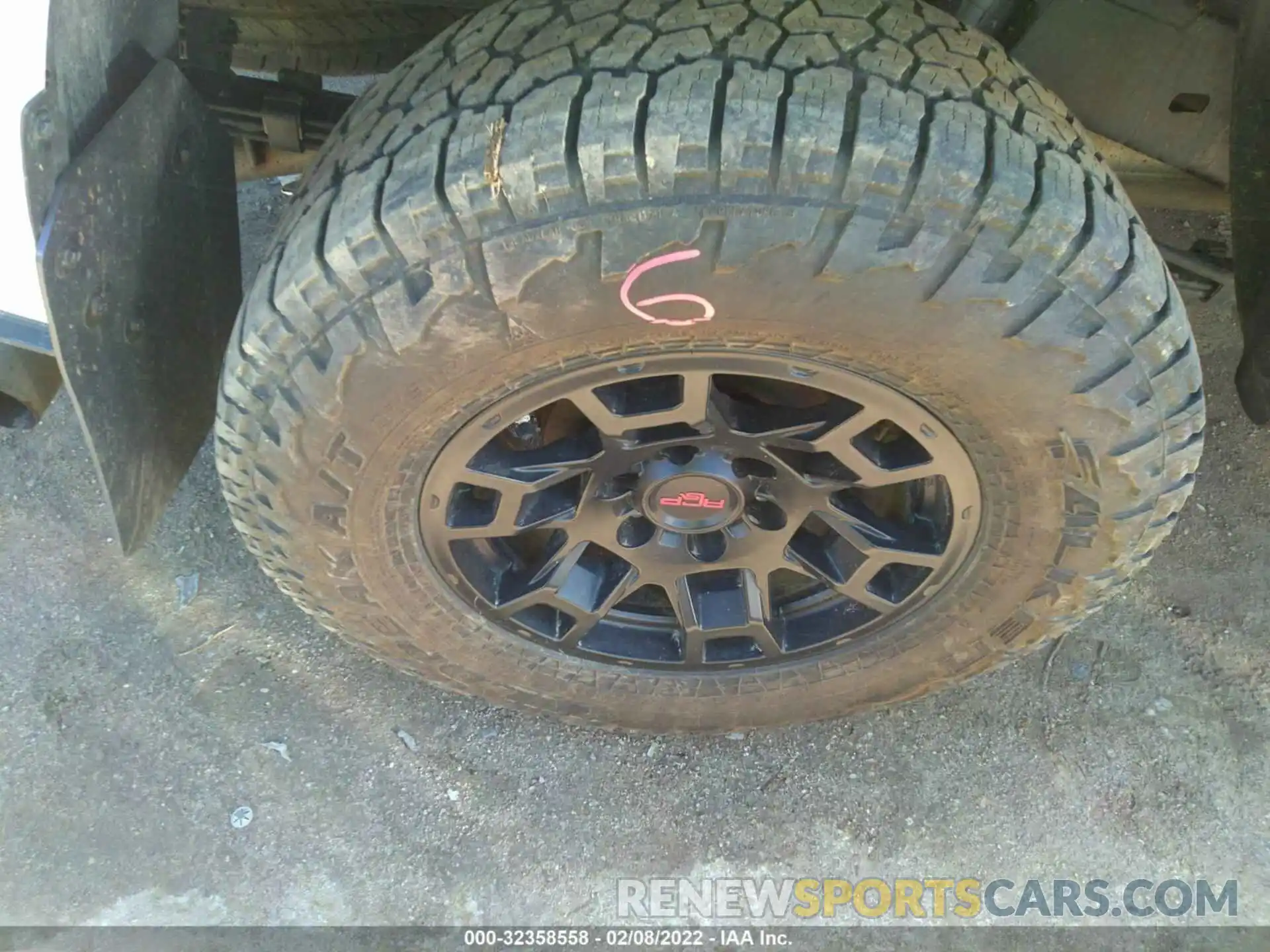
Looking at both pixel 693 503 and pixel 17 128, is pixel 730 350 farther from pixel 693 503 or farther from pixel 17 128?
pixel 17 128

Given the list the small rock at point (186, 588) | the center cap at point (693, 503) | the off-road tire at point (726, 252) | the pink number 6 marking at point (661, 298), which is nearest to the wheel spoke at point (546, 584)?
the center cap at point (693, 503)

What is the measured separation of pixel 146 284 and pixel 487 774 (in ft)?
4.35

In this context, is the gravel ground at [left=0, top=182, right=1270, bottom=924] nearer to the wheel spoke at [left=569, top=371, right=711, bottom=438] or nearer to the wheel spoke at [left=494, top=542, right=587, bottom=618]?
the wheel spoke at [left=494, top=542, right=587, bottom=618]

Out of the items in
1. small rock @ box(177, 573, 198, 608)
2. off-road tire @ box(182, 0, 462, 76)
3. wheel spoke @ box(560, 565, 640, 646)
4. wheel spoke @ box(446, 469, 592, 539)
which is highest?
off-road tire @ box(182, 0, 462, 76)

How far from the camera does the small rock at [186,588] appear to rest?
2625 millimetres

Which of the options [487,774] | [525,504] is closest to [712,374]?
[525,504]

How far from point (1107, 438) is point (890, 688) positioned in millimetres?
785

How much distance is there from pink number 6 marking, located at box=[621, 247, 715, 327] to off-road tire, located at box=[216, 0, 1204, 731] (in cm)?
2

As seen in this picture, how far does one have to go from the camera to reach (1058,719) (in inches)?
97.9

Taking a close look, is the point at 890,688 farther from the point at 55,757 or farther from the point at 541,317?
the point at 55,757

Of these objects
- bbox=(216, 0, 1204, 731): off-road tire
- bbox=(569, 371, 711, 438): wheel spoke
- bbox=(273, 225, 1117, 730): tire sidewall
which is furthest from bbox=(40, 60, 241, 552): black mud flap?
bbox=(569, 371, 711, 438): wheel spoke

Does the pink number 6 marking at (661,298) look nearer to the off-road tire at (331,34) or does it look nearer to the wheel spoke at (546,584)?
the wheel spoke at (546,584)

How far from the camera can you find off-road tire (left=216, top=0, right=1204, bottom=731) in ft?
4.69

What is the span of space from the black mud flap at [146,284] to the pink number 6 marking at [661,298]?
854 millimetres
